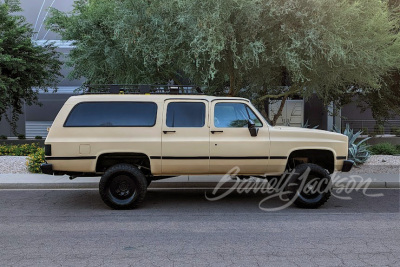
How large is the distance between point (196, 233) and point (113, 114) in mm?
2942

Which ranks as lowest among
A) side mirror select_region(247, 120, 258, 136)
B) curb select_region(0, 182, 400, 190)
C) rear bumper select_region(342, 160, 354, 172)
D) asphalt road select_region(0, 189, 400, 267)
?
asphalt road select_region(0, 189, 400, 267)

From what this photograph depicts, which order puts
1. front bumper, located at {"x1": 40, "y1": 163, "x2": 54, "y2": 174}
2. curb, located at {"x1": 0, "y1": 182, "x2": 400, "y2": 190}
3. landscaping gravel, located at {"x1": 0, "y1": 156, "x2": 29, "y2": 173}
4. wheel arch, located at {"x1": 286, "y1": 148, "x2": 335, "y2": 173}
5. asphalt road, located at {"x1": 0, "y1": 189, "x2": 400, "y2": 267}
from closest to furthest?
asphalt road, located at {"x1": 0, "y1": 189, "x2": 400, "y2": 267}, front bumper, located at {"x1": 40, "y1": 163, "x2": 54, "y2": 174}, wheel arch, located at {"x1": 286, "y1": 148, "x2": 335, "y2": 173}, curb, located at {"x1": 0, "y1": 182, "x2": 400, "y2": 190}, landscaping gravel, located at {"x1": 0, "y1": 156, "x2": 29, "y2": 173}

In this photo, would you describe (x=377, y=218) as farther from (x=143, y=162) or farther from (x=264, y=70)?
(x=264, y=70)

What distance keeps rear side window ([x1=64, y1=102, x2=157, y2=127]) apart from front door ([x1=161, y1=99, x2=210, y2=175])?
13.4 inches

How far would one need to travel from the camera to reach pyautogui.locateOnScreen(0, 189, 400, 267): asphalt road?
4895 millimetres

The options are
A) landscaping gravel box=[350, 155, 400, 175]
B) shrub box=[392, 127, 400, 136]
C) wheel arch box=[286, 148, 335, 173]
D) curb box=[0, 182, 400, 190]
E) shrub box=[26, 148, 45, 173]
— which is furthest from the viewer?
shrub box=[392, 127, 400, 136]

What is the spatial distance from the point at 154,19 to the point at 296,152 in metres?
5.20

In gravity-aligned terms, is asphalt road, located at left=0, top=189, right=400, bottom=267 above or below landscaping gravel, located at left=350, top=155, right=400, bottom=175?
below

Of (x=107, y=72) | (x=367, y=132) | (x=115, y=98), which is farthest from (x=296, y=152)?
(x=367, y=132)

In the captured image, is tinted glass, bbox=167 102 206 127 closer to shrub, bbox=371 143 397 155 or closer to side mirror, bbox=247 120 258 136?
side mirror, bbox=247 120 258 136

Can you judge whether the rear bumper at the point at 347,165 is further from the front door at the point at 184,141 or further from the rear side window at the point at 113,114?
the rear side window at the point at 113,114

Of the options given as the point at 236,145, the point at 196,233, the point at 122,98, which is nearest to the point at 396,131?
the point at 236,145

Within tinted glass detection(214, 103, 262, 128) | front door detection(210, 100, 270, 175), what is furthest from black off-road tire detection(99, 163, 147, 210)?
tinted glass detection(214, 103, 262, 128)

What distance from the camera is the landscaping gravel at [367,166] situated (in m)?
12.0
